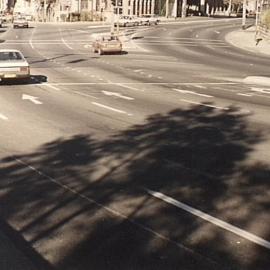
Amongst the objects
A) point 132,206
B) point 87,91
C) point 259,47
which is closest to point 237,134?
point 132,206

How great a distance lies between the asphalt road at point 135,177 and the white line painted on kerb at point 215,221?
16 mm

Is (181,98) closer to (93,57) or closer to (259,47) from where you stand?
(93,57)

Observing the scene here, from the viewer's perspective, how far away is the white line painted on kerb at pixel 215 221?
815 centimetres

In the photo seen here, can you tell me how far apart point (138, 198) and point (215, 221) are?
168 cm

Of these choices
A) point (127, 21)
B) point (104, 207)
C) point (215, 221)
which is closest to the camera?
point (215, 221)

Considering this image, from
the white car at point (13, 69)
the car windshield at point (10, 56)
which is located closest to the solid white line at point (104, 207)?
the white car at point (13, 69)

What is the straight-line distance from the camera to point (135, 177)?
1138 centimetres

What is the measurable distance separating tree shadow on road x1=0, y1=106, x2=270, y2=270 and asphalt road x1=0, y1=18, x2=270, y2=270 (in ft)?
0.07

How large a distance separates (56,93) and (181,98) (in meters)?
5.33

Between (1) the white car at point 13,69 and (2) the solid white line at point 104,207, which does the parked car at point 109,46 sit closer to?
(1) the white car at point 13,69

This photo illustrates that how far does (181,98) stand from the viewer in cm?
2272

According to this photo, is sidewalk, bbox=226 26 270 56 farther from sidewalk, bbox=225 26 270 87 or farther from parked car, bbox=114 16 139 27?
parked car, bbox=114 16 139 27

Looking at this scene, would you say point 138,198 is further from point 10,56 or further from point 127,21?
point 127,21

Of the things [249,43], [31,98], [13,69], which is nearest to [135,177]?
[31,98]
